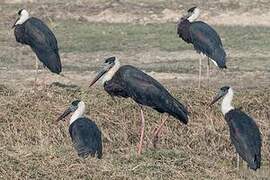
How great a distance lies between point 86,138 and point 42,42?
13.4ft

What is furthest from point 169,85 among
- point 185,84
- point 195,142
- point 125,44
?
point 125,44

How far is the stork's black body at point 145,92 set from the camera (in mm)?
11402

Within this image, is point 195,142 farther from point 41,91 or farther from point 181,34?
point 181,34

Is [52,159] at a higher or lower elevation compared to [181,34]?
higher

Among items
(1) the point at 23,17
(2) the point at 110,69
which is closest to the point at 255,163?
(2) the point at 110,69

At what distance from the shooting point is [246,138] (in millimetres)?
10945

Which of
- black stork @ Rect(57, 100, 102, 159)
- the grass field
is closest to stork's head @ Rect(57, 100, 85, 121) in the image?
black stork @ Rect(57, 100, 102, 159)

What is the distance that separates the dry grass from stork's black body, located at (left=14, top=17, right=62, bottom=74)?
541mm

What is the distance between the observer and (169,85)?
51.8 feet

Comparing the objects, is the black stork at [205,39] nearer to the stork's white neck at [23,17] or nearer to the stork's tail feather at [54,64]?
the stork's tail feather at [54,64]

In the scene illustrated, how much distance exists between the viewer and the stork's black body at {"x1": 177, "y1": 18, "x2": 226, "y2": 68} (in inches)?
582

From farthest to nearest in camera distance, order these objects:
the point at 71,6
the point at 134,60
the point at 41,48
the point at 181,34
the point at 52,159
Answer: the point at 71,6
the point at 134,60
the point at 181,34
the point at 41,48
the point at 52,159

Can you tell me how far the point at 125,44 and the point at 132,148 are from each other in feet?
31.7

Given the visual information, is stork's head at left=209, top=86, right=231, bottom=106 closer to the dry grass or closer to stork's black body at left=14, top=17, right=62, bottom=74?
the dry grass
